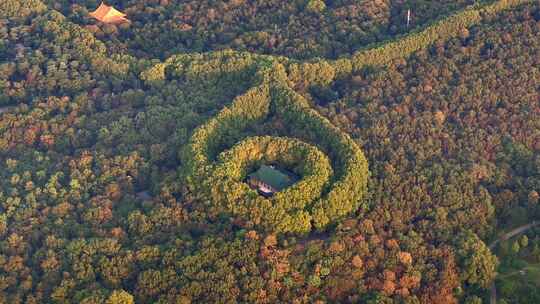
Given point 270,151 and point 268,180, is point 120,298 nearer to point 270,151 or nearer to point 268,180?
point 268,180

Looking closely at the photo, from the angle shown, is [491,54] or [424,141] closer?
[424,141]

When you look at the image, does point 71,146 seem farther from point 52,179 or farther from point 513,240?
point 513,240

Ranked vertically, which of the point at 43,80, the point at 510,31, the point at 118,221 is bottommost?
the point at 118,221

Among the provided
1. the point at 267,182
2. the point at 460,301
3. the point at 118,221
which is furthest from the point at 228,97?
the point at 460,301

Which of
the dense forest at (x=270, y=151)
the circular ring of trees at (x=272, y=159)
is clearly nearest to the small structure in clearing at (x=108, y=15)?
the dense forest at (x=270, y=151)

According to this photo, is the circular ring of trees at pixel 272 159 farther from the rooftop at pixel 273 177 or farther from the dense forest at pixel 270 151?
the rooftop at pixel 273 177

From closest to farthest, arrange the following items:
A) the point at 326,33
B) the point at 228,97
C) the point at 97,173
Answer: the point at 97,173
the point at 228,97
the point at 326,33

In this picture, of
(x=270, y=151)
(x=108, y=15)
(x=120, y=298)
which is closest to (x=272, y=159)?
(x=270, y=151)
